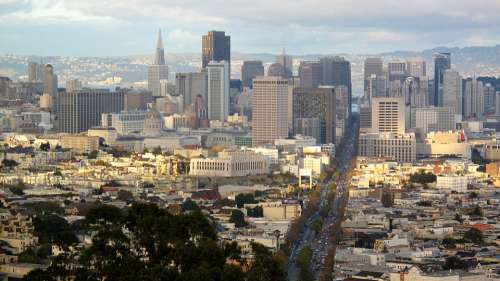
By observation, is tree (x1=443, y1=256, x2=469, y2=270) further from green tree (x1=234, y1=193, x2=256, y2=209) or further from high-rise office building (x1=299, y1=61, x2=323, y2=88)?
high-rise office building (x1=299, y1=61, x2=323, y2=88)

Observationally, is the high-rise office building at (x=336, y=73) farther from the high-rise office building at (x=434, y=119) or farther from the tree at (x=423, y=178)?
the tree at (x=423, y=178)

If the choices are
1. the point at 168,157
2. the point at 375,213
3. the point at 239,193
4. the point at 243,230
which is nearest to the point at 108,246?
the point at 243,230

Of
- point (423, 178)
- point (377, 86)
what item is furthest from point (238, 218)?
point (377, 86)

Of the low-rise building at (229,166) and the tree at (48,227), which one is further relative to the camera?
the low-rise building at (229,166)

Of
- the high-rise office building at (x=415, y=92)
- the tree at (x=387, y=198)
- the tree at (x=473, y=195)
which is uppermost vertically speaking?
the high-rise office building at (x=415, y=92)

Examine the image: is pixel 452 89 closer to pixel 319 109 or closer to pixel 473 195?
pixel 319 109

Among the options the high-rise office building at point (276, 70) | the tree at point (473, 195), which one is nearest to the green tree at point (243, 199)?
the tree at point (473, 195)

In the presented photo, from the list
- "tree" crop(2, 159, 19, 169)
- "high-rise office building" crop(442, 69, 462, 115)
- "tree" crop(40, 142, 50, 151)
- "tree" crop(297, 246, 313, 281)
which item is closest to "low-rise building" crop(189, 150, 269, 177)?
"tree" crop(2, 159, 19, 169)
